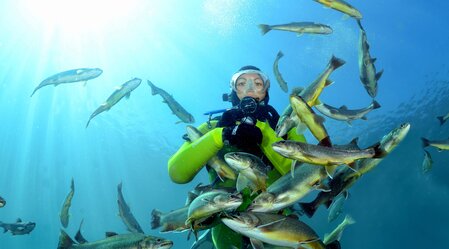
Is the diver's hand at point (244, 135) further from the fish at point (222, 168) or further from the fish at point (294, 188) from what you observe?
the fish at point (294, 188)

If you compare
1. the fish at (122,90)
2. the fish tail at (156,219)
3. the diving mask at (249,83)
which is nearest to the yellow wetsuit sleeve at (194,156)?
the fish tail at (156,219)

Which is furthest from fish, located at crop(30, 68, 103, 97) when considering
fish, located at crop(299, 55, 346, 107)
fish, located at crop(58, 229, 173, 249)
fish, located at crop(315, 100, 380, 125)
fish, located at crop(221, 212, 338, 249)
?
fish, located at crop(221, 212, 338, 249)

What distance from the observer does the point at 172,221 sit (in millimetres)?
3594

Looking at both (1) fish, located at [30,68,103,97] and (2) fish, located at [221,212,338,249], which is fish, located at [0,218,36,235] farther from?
(2) fish, located at [221,212,338,249]

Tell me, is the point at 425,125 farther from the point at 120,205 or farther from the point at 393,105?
the point at 120,205

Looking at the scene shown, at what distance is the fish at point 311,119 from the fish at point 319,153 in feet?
0.43

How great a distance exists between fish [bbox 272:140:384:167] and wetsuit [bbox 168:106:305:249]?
74.7 inches

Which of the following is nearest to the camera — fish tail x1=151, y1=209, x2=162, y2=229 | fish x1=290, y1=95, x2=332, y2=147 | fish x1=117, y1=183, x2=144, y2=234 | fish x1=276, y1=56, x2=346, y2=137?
fish x1=290, y1=95, x2=332, y2=147

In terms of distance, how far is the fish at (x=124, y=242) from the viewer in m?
3.24

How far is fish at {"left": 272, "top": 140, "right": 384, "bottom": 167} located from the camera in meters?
2.64

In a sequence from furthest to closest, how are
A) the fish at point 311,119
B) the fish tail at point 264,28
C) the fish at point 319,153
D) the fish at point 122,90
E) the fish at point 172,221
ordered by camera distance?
the fish tail at point 264,28, the fish at point 122,90, the fish at point 172,221, the fish at point 311,119, the fish at point 319,153

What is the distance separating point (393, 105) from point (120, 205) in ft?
118

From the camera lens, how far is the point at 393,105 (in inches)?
1401

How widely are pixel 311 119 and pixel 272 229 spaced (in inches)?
37.6
